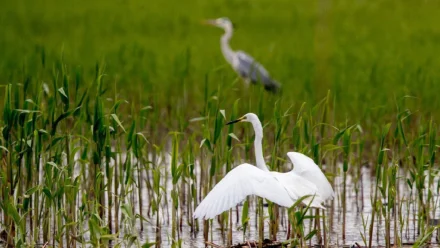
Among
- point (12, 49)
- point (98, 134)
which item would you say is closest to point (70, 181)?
point (98, 134)

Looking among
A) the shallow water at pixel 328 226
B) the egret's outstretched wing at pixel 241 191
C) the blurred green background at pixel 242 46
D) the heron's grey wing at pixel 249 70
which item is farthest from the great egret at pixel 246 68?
the egret's outstretched wing at pixel 241 191

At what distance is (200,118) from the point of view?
723cm

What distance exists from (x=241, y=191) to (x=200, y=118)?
1.30 meters

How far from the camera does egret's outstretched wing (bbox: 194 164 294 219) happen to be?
19.6ft

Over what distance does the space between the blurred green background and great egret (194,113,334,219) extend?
2.66 metres

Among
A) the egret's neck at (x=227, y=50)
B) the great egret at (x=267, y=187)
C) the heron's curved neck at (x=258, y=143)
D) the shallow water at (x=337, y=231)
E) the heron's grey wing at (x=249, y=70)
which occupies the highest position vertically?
the egret's neck at (x=227, y=50)

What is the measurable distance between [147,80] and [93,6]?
11597 millimetres

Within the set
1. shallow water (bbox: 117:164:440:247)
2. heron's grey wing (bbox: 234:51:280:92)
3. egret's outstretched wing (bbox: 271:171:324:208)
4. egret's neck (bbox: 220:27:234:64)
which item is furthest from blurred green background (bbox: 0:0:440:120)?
egret's outstretched wing (bbox: 271:171:324:208)

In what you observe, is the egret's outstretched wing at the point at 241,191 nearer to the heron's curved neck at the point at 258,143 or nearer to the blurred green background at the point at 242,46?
the heron's curved neck at the point at 258,143

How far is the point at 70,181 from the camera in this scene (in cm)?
657

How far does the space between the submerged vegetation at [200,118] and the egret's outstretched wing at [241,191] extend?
6.3 inches

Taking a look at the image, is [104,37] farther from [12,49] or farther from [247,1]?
[247,1]

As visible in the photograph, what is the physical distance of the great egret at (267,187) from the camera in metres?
5.98

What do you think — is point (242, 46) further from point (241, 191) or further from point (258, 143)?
point (241, 191)
